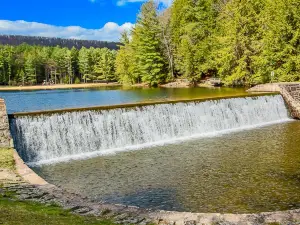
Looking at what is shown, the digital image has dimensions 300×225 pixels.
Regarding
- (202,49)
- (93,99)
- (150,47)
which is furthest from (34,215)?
(150,47)

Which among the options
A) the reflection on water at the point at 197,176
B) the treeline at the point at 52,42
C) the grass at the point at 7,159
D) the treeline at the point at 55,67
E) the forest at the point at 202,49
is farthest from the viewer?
the treeline at the point at 52,42

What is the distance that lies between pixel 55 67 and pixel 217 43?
1932 inches

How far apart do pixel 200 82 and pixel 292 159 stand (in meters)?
35.6

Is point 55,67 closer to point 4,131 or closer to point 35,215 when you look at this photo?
point 4,131

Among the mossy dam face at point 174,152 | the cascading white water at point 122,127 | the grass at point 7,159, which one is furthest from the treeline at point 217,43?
the grass at point 7,159

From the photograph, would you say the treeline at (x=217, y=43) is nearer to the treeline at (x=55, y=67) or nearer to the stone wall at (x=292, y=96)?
the stone wall at (x=292, y=96)

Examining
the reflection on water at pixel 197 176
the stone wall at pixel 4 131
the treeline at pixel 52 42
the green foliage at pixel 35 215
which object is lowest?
the reflection on water at pixel 197 176

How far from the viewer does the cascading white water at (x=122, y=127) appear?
15.1 meters

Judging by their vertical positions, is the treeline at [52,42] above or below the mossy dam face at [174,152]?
above

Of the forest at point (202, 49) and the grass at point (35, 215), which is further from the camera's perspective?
the forest at point (202, 49)

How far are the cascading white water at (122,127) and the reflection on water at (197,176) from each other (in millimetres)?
1608

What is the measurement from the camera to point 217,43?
141ft

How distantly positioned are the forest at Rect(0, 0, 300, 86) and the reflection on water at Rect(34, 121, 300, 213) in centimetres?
1776

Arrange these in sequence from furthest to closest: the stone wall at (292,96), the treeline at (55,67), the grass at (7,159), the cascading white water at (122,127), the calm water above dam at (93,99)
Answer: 1. the treeline at (55,67)
2. the calm water above dam at (93,99)
3. the stone wall at (292,96)
4. the cascading white water at (122,127)
5. the grass at (7,159)
